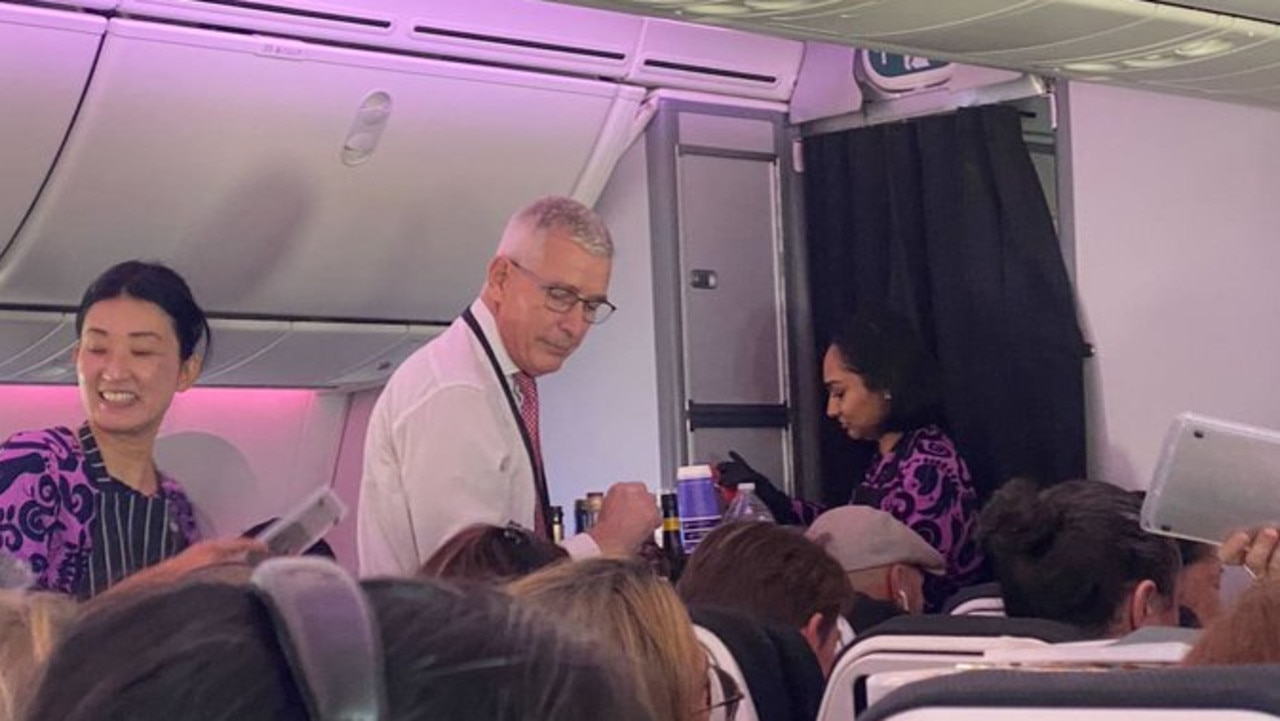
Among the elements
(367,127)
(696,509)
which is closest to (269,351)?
(367,127)

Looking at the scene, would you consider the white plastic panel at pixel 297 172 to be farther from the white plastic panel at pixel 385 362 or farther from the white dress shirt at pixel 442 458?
the white dress shirt at pixel 442 458

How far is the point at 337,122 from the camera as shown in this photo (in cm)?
579

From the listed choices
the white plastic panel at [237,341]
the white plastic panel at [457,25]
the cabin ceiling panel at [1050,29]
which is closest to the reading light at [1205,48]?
the cabin ceiling panel at [1050,29]

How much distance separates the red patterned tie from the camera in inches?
154

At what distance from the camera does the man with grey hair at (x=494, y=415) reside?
3.71 meters

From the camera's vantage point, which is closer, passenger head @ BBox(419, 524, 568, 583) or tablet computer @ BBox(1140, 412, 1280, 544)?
passenger head @ BBox(419, 524, 568, 583)

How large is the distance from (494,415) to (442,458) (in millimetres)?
145

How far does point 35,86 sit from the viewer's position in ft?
16.9

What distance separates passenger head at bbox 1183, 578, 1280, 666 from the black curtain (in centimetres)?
403

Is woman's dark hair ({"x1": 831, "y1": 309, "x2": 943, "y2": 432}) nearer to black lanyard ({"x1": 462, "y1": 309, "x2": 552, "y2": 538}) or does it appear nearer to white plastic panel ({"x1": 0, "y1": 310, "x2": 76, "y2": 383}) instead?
black lanyard ({"x1": 462, "y1": 309, "x2": 552, "y2": 538})

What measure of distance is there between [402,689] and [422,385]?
3161 mm

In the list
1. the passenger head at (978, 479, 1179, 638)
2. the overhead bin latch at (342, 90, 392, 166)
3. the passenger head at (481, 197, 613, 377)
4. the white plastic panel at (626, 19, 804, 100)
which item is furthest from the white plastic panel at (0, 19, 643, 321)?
the passenger head at (978, 479, 1179, 638)

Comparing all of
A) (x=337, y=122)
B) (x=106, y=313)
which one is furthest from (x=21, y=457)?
(x=337, y=122)

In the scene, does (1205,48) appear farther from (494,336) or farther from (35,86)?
(35,86)
